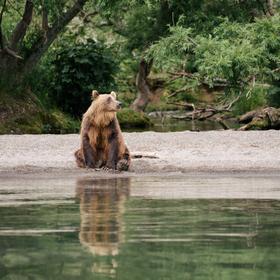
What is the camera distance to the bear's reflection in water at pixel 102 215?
8.29 m

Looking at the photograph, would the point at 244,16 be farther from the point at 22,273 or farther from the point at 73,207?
the point at 22,273

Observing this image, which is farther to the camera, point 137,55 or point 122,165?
point 137,55

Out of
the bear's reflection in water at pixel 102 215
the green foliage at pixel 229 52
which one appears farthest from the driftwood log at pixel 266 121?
the bear's reflection in water at pixel 102 215

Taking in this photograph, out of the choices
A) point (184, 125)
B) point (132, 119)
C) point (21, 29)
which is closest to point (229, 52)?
point (21, 29)

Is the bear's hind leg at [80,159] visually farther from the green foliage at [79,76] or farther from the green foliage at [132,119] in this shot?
the green foliage at [79,76]

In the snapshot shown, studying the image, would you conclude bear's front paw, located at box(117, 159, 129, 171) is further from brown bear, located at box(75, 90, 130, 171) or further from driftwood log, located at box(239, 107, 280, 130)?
driftwood log, located at box(239, 107, 280, 130)

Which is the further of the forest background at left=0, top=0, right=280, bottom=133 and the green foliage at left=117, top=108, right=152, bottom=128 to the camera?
the green foliage at left=117, top=108, right=152, bottom=128

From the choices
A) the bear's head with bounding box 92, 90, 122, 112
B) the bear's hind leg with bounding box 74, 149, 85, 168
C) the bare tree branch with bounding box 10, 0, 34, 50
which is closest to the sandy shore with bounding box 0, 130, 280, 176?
the bear's hind leg with bounding box 74, 149, 85, 168

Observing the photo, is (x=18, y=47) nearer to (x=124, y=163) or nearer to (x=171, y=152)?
(x=171, y=152)

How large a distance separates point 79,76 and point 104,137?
1529cm

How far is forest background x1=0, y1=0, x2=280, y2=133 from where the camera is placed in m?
24.8

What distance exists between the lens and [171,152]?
20.2m

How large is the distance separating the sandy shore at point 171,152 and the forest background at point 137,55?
2211mm

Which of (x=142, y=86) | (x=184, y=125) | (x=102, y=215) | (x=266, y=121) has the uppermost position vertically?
(x=142, y=86)
